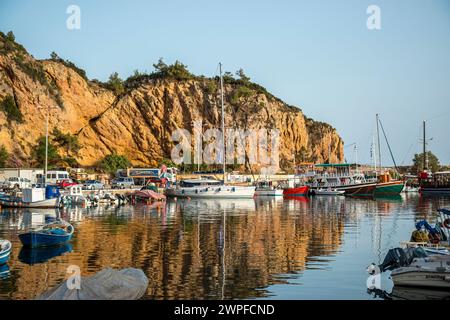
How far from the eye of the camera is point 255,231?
119 feet

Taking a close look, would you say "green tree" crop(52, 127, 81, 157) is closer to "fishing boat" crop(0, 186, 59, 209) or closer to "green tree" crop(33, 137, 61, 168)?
"green tree" crop(33, 137, 61, 168)

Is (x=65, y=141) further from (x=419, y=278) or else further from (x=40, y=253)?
(x=419, y=278)

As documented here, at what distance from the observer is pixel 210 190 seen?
78.1m

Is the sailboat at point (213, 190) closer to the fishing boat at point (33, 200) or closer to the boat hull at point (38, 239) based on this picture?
the fishing boat at point (33, 200)

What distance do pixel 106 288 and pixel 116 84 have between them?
351ft

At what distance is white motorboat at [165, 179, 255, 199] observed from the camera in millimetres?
76875

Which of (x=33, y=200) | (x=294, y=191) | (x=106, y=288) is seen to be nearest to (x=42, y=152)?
(x=33, y=200)

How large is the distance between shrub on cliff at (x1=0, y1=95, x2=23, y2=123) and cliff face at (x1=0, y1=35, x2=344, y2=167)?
0.64 metres

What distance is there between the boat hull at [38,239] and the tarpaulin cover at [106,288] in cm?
1302

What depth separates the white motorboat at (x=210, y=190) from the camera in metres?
76.9

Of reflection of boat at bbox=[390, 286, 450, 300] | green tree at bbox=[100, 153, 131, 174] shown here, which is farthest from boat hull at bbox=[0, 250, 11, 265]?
green tree at bbox=[100, 153, 131, 174]

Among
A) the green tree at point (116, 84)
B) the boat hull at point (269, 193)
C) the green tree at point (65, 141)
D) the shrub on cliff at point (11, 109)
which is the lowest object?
the boat hull at point (269, 193)

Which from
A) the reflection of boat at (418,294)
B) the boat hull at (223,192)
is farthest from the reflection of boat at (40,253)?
the boat hull at (223,192)
